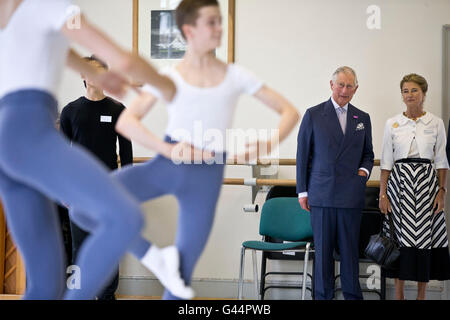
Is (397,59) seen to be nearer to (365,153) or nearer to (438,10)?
(438,10)

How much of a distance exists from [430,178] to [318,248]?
3.20 ft

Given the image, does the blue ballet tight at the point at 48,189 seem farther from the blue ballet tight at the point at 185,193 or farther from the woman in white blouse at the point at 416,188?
the woman in white blouse at the point at 416,188

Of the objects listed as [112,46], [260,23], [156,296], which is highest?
[260,23]

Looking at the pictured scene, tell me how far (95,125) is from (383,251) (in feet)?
6.68

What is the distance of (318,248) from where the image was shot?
151 inches

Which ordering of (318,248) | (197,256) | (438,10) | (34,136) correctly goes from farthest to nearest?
(438,10) → (318,248) → (197,256) → (34,136)

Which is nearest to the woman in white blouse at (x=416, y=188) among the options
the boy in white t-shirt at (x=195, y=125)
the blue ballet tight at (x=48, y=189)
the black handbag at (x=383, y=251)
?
the black handbag at (x=383, y=251)

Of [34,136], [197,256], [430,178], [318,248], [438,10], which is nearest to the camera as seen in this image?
[34,136]

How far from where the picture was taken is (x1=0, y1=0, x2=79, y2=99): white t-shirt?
1.84m

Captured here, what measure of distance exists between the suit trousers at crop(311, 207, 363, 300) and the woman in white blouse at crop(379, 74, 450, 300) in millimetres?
555

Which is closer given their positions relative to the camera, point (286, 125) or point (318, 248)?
point (286, 125)

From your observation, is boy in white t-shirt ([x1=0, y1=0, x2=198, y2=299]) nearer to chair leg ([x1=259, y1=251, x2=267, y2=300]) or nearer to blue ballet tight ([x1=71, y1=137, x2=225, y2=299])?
blue ballet tight ([x1=71, y1=137, x2=225, y2=299])

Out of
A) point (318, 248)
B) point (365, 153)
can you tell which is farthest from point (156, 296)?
point (365, 153)

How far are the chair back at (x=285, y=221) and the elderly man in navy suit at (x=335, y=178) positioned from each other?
49 centimetres
